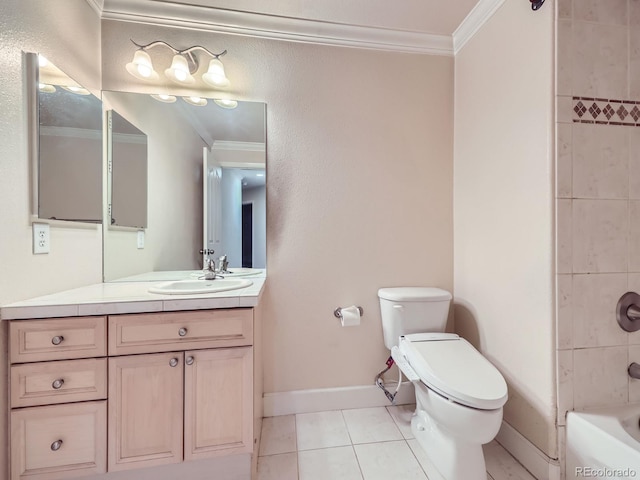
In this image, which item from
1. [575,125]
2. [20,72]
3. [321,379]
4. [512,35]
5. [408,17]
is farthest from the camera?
[321,379]

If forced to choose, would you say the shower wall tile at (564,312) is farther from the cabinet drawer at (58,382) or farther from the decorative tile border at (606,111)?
the cabinet drawer at (58,382)

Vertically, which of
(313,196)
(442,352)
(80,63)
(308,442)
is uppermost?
(80,63)

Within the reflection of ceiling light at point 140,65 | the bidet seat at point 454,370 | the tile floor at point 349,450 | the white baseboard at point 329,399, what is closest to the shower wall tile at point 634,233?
the bidet seat at point 454,370

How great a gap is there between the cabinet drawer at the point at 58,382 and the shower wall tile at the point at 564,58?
216 cm

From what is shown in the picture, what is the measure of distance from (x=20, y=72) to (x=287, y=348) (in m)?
1.75

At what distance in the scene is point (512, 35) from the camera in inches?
54.5

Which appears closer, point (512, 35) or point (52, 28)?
point (52, 28)

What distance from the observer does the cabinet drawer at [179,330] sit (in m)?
1.08

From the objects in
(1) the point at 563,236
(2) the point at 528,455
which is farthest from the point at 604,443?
(1) the point at 563,236

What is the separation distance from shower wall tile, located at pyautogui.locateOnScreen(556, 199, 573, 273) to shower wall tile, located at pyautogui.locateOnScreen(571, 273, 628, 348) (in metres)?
0.08

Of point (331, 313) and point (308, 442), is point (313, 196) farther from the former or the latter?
point (308, 442)

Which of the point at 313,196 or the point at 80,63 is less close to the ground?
the point at 80,63

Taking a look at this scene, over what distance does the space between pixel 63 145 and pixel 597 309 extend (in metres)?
2.49

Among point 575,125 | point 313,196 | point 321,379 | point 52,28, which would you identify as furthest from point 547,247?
point 52,28
